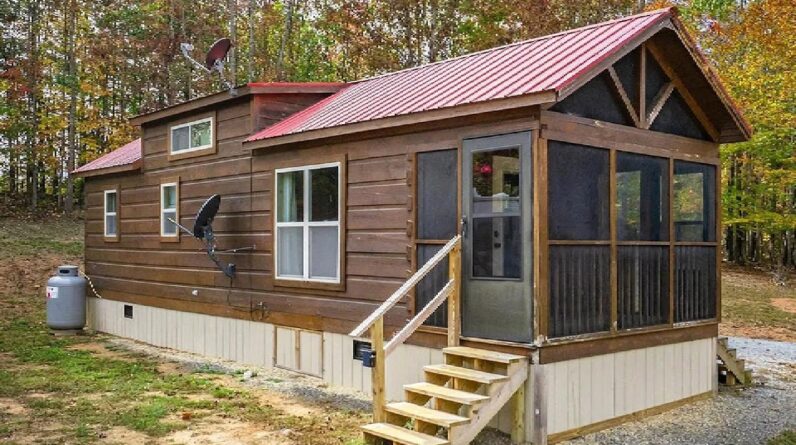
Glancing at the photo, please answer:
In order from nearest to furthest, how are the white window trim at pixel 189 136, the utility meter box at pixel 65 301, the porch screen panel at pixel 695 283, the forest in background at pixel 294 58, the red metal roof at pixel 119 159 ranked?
the porch screen panel at pixel 695 283
the white window trim at pixel 189 136
the red metal roof at pixel 119 159
the utility meter box at pixel 65 301
the forest in background at pixel 294 58

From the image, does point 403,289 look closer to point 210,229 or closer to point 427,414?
point 427,414

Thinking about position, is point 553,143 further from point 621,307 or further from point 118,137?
point 118,137

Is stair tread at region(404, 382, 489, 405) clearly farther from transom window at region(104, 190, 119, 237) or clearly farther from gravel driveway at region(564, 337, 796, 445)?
transom window at region(104, 190, 119, 237)

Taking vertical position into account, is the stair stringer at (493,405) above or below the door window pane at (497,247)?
below

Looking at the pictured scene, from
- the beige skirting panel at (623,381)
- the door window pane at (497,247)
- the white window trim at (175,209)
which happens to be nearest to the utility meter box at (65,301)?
the white window trim at (175,209)

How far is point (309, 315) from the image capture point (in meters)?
8.64

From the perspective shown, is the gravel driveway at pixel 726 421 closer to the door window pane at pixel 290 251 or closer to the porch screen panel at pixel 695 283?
the porch screen panel at pixel 695 283

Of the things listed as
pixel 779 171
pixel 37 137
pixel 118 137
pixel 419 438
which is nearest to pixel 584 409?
pixel 419 438

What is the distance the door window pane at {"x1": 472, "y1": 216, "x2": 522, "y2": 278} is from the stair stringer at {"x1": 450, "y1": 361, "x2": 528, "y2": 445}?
844mm

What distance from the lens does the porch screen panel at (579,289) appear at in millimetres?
6230

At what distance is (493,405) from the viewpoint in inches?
230

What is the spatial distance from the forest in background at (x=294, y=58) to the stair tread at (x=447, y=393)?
16.7 meters

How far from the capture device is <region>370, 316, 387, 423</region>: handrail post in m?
5.92

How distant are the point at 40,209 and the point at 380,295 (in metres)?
21.0
